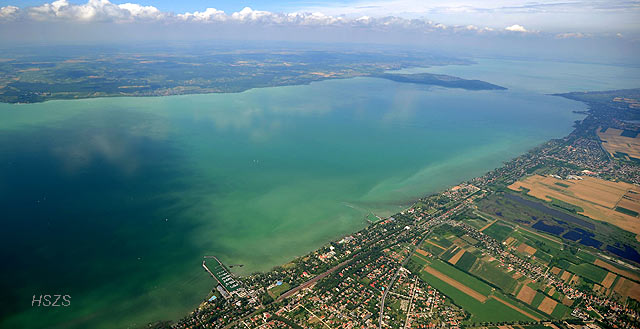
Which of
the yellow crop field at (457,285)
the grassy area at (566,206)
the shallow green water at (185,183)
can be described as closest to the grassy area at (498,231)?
the yellow crop field at (457,285)

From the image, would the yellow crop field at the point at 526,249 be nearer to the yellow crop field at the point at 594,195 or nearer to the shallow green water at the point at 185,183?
the yellow crop field at the point at 594,195

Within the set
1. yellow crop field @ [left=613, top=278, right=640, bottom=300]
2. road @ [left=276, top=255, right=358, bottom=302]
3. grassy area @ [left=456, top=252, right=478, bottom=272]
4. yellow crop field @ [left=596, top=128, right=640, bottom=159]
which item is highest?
yellow crop field @ [left=596, top=128, right=640, bottom=159]

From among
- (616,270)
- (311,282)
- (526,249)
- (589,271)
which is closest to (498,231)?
(526,249)

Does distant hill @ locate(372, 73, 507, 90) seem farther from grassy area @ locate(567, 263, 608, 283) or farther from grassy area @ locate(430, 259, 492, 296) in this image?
grassy area @ locate(430, 259, 492, 296)

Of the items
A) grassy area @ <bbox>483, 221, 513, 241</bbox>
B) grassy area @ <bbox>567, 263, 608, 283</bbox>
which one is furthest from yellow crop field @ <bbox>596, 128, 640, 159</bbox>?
grassy area @ <bbox>567, 263, 608, 283</bbox>

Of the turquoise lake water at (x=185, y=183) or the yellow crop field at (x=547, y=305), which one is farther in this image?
the turquoise lake water at (x=185, y=183)

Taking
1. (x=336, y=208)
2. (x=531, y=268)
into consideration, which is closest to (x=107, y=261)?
(x=336, y=208)

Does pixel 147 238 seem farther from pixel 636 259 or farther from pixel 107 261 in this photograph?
pixel 636 259
